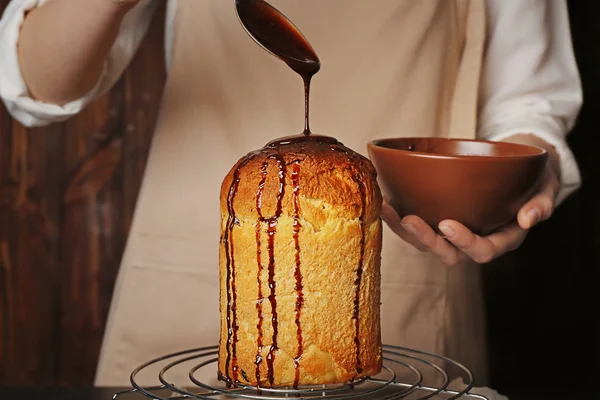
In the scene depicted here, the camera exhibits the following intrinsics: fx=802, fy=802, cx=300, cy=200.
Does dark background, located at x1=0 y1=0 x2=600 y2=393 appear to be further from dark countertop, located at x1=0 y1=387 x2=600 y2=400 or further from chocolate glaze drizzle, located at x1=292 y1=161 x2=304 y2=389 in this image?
chocolate glaze drizzle, located at x1=292 y1=161 x2=304 y2=389

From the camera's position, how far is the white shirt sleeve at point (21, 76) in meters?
1.21

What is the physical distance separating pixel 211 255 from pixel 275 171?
22.9 inches

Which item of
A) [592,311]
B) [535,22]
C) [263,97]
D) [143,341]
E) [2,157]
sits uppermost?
[535,22]

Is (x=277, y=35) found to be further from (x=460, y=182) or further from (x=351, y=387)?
(x=351, y=387)

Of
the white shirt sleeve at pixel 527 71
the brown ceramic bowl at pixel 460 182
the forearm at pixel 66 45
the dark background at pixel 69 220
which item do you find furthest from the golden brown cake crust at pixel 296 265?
the dark background at pixel 69 220

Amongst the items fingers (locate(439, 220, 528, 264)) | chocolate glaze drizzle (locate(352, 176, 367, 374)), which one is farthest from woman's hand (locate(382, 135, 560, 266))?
chocolate glaze drizzle (locate(352, 176, 367, 374))

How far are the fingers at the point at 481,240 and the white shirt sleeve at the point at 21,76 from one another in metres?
0.62

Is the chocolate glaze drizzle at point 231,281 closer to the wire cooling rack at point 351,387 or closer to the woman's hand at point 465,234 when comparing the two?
the wire cooling rack at point 351,387

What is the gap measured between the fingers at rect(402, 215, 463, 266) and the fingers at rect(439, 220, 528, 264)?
0.05 ft

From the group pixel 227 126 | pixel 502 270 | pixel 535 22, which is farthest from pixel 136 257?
pixel 502 270

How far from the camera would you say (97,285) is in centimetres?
226

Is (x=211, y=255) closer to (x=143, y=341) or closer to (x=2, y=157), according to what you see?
(x=143, y=341)

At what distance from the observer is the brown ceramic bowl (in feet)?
3.11

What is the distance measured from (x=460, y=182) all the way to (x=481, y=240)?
12 cm
